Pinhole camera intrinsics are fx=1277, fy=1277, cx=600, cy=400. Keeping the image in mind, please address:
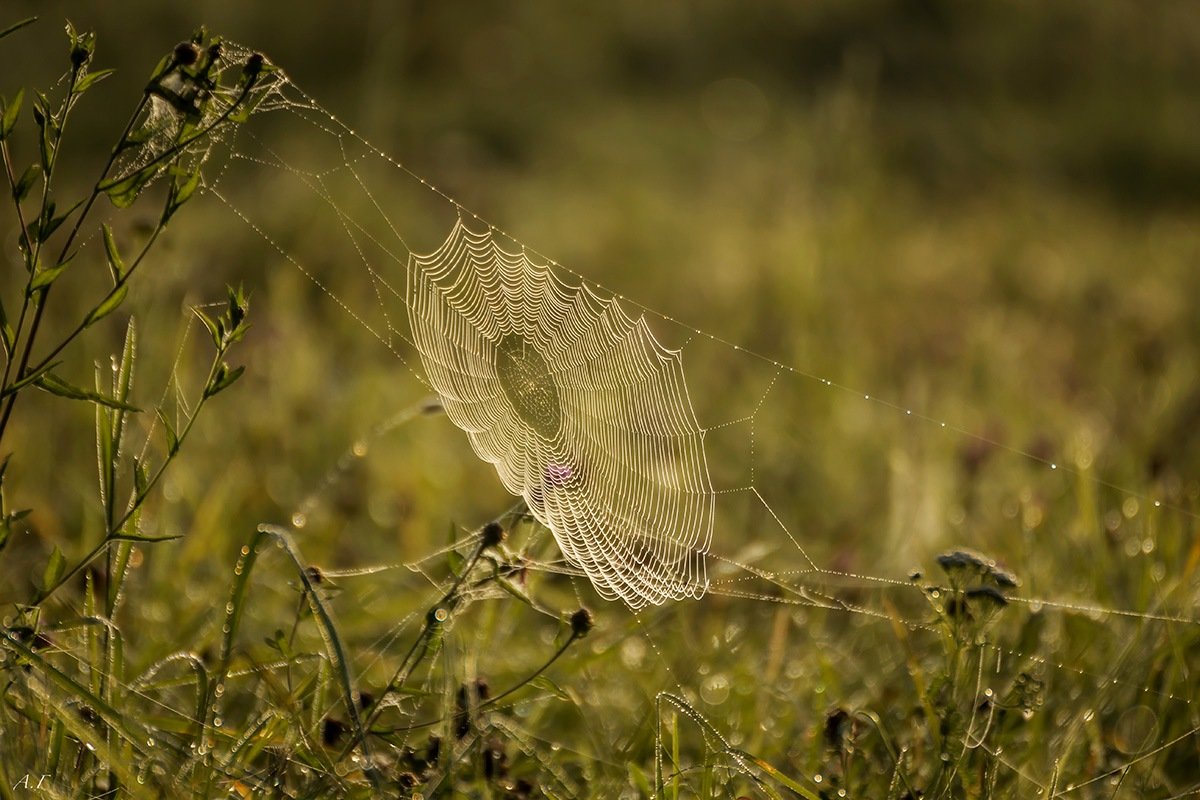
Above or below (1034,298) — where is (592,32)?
above

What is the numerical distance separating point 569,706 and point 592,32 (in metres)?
10.5

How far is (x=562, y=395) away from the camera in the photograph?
2455mm

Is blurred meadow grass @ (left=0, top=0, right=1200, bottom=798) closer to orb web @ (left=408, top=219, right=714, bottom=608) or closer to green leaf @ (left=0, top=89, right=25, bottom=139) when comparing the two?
orb web @ (left=408, top=219, right=714, bottom=608)

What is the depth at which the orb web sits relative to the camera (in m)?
2.23

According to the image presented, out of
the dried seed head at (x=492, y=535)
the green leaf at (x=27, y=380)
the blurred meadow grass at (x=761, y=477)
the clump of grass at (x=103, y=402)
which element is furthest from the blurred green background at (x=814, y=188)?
the dried seed head at (x=492, y=535)

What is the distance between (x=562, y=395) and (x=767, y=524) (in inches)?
40.7

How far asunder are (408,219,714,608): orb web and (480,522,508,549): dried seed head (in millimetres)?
473

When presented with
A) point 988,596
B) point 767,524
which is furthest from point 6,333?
point 767,524

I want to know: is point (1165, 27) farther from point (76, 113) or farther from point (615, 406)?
point (615, 406)

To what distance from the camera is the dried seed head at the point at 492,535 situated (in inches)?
62.7

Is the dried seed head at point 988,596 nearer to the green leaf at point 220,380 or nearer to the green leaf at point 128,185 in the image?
the green leaf at point 220,380

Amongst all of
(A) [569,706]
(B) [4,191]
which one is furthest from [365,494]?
(B) [4,191]

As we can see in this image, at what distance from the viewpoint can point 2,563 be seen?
2633 mm

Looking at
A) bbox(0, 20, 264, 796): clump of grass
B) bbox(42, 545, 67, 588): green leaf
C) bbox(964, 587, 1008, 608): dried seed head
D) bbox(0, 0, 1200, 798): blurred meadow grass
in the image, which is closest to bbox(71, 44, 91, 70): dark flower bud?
bbox(0, 20, 264, 796): clump of grass
